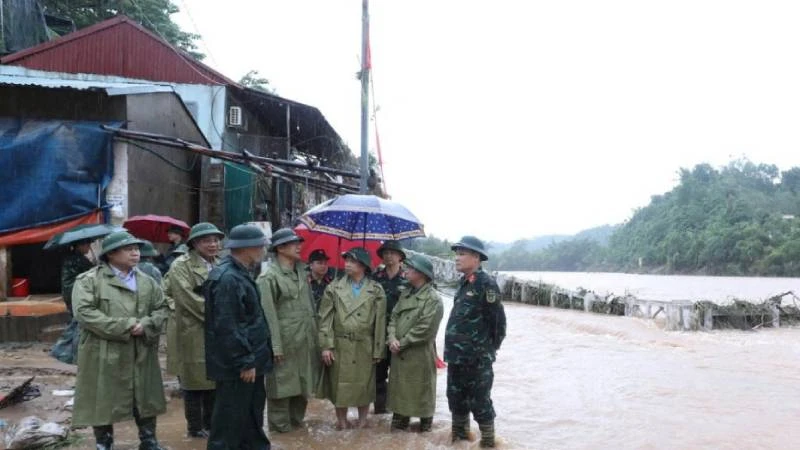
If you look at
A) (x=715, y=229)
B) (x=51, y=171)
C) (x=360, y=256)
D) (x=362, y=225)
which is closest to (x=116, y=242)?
(x=360, y=256)

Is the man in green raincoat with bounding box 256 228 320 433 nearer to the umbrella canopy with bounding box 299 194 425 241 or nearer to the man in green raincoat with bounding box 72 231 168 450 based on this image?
the man in green raincoat with bounding box 72 231 168 450

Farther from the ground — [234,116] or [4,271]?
[234,116]

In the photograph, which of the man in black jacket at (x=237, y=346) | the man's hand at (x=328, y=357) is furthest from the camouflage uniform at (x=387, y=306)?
the man in black jacket at (x=237, y=346)

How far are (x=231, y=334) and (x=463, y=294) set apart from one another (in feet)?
6.64

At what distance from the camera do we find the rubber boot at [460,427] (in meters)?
5.15

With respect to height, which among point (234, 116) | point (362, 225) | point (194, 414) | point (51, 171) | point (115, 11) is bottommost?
point (194, 414)

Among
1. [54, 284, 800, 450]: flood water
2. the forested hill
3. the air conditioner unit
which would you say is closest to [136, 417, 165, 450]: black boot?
[54, 284, 800, 450]: flood water

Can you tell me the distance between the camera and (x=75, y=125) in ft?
29.9

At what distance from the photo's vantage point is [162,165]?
10.8 meters

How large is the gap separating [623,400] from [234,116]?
1273 centimetres

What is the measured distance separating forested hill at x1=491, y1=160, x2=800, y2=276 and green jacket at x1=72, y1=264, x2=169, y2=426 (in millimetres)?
47348

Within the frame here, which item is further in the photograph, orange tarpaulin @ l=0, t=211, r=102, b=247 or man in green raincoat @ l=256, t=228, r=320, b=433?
orange tarpaulin @ l=0, t=211, r=102, b=247

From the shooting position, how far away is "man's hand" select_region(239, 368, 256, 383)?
150 inches

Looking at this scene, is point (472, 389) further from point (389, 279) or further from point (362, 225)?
point (362, 225)
